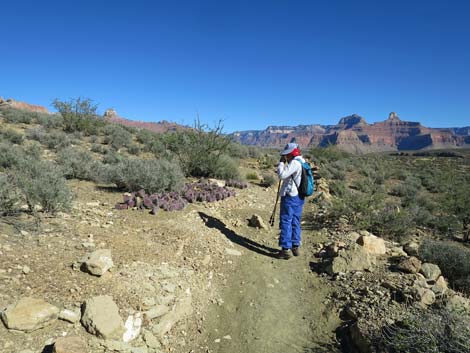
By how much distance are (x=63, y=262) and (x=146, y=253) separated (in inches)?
43.6

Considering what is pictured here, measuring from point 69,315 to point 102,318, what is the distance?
0.99 feet

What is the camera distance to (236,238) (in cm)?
591

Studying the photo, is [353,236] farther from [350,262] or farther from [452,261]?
[452,261]

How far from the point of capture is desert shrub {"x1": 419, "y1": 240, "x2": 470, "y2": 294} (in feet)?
15.0

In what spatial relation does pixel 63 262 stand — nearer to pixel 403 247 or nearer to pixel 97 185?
pixel 97 185

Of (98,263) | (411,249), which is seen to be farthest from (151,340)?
(411,249)

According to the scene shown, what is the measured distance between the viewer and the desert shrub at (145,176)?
23.1 feet

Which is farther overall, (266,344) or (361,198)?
(361,198)

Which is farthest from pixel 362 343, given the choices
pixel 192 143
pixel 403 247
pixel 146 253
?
pixel 192 143

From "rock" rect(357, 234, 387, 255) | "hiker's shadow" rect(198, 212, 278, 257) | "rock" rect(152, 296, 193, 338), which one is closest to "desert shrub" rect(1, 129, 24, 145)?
"hiker's shadow" rect(198, 212, 278, 257)

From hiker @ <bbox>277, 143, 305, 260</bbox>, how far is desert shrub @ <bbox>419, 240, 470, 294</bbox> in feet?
7.26

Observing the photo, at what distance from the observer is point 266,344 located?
342 centimetres

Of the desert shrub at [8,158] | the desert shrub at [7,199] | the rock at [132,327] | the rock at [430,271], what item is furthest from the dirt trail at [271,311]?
the desert shrub at [8,158]

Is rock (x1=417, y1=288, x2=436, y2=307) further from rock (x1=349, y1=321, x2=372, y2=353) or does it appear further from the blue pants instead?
the blue pants
